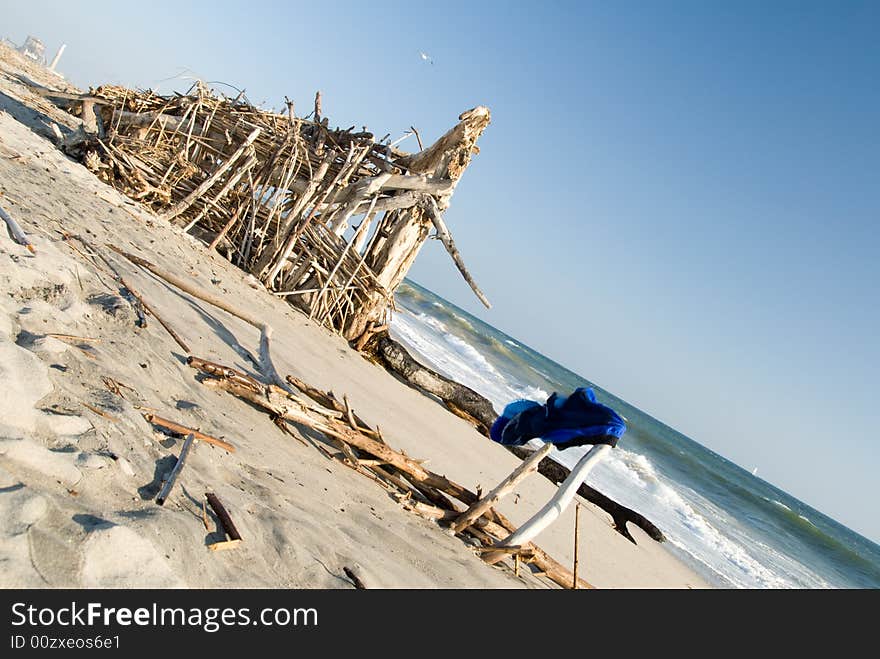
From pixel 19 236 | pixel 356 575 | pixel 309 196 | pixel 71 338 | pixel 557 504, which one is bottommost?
pixel 356 575

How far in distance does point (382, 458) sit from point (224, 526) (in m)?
1.98

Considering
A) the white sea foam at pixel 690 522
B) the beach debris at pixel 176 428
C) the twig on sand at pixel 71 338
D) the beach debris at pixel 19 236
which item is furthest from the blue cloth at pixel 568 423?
the white sea foam at pixel 690 522

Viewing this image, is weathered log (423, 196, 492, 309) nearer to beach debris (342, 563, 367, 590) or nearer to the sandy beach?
the sandy beach

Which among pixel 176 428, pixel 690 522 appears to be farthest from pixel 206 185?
pixel 690 522

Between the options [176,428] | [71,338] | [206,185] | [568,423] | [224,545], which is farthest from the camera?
[206,185]

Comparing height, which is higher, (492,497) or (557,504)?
(557,504)

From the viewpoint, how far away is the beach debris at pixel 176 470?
7.48 feet

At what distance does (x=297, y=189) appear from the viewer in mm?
9055

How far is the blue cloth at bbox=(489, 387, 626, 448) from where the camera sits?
3.79m

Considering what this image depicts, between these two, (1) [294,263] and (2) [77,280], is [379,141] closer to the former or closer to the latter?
(1) [294,263]

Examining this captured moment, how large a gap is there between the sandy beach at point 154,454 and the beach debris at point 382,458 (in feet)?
0.33

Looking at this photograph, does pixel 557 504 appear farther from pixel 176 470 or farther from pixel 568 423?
pixel 176 470
